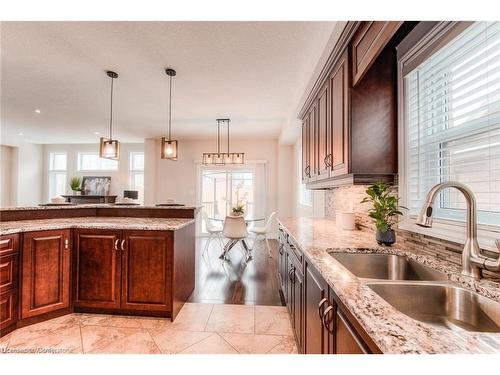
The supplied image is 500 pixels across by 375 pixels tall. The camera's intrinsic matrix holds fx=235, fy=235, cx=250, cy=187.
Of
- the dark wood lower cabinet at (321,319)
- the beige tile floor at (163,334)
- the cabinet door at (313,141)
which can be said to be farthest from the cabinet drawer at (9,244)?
the cabinet door at (313,141)

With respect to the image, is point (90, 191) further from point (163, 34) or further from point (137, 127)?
point (163, 34)

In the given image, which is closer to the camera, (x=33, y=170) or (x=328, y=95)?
(x=328, y=95)

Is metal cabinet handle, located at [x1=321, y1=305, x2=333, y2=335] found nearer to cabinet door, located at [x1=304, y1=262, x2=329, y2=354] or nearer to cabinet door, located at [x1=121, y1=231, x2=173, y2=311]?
cabinet door, located at [x1=304, y1=262, x2=329, y2=354]

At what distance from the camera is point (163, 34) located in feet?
7.24

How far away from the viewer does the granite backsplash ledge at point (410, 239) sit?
4.05ft

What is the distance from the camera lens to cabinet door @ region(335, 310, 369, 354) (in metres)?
0.76

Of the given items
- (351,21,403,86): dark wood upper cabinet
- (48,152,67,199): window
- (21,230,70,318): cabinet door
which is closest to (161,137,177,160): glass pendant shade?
(21,230,70,318): cabinet door

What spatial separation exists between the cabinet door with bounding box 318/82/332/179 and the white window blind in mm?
618

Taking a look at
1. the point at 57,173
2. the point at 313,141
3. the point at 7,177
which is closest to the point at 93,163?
the point at 57,173

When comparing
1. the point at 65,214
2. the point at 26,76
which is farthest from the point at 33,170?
the point at 65,214

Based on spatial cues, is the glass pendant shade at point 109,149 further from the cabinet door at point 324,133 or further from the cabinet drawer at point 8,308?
the cabinet door at point 324,133

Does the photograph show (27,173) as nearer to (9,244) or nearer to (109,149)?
(109,149)
